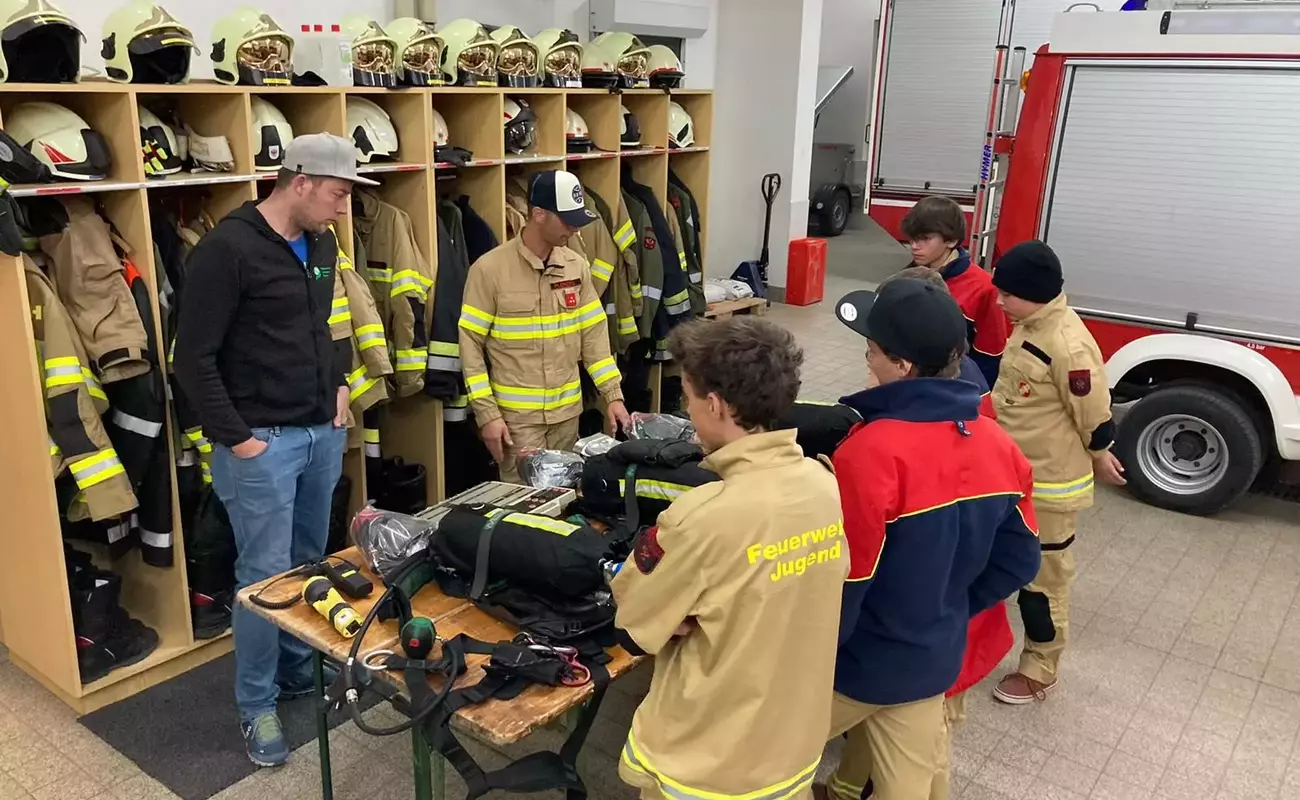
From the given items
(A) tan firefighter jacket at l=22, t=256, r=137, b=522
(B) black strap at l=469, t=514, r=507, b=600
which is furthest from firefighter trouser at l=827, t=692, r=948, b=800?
(A) tan firefighter jacket at l=22, t=256, r=137, b=522

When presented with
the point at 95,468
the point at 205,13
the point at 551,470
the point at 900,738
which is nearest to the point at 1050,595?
the point at 900,738

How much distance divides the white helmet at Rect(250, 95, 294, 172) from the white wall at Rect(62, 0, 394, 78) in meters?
0.28

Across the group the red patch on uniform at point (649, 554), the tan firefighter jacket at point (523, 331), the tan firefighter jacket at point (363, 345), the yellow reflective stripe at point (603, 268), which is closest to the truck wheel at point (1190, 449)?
the yellow reflective stripe at point (603, 268)

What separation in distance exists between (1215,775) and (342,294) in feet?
11.1

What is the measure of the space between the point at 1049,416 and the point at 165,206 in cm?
321

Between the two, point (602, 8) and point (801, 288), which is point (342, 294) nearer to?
point (602, 8)

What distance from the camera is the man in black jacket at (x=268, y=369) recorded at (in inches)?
109

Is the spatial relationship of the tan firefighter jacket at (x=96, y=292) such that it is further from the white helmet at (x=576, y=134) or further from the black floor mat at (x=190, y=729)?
the white helmet at (x=576, y=134)

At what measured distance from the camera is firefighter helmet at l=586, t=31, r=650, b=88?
525 cm

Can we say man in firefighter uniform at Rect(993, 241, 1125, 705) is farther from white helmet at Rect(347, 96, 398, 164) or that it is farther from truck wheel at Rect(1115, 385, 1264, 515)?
white helmet at Rect(347, 96, 398, 164)

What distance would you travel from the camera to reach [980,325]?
385cm

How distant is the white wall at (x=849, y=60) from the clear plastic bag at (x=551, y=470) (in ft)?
37.3

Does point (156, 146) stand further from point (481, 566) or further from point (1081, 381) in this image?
point (1081, 381)

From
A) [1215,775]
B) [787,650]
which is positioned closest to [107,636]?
[787,650]
